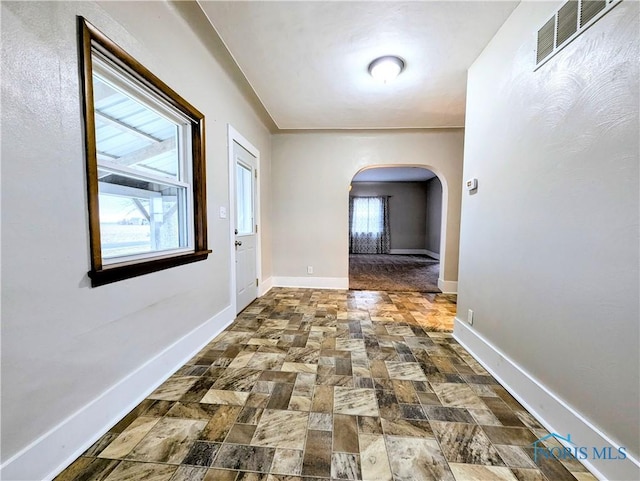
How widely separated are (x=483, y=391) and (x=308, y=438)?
3.84 feet

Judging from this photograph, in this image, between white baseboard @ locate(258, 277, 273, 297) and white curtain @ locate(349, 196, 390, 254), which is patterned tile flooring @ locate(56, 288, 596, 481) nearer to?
white baseboard @ locate(258, 277, 273, 297)

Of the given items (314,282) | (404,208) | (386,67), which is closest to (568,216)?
(386,67)

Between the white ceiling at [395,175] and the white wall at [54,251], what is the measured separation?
20.6ft

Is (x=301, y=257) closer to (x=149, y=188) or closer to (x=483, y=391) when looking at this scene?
(x=149, y=188)

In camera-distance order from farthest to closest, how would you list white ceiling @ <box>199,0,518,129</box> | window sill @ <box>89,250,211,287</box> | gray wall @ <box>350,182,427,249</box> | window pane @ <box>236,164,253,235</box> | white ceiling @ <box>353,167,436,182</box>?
gray wall @ <box>350,182,427,249</box>
white ceiling @ <box>353,167,436,182</box>
window pane @ <box>236,164,253,235</box>
white ceiling @ <box>199,0,518,129</box>
window sill @ <box>89,250,211,287</box>

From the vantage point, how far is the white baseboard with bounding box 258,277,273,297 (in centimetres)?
363

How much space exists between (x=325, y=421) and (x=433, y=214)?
27.0 feet

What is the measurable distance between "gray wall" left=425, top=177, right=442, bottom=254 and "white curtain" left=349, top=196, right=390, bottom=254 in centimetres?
147

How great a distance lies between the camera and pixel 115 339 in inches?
51.4

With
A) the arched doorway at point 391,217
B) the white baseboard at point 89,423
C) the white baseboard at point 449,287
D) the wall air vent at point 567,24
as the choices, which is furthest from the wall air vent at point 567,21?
the arched doorway at point 391,217

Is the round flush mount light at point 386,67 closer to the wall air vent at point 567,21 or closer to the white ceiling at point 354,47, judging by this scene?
the white ceiling at point 354,47

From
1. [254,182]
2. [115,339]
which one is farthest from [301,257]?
[115,339]

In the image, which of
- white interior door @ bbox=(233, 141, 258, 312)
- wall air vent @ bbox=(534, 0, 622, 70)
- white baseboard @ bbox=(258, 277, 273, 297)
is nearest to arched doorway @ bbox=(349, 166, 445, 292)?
white baseboard @ bbox=(258, 277, 273, 297)

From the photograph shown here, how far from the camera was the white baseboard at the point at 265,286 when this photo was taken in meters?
3.63
